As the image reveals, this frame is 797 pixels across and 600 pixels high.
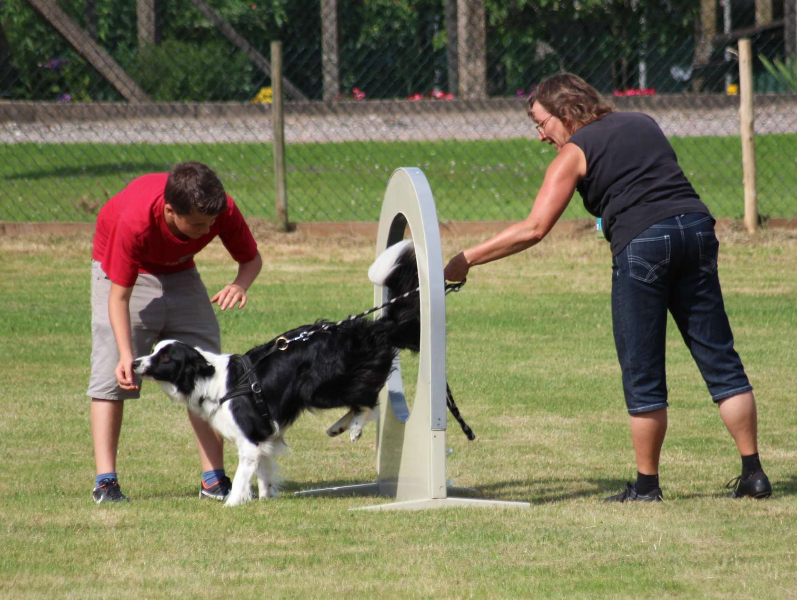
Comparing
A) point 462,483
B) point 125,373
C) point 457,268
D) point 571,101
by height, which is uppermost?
point 571,101

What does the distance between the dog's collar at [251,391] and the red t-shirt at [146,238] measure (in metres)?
0.54

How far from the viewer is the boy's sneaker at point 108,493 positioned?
177 inches

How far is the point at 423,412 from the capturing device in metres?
4.31

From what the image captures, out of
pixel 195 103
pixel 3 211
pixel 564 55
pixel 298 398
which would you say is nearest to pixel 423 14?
pixel 564 55

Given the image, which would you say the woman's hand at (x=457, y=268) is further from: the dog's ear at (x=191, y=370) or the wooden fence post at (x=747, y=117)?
the wooden fence post at (x=747, y=117)

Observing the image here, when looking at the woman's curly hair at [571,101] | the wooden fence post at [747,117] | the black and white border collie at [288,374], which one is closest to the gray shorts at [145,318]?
the black and white border collie at [288,374]

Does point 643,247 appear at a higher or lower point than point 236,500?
higher

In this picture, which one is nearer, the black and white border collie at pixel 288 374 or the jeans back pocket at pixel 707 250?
the jeans back pocket at pixel 707 250

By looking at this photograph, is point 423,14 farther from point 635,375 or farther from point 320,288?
point 635,375

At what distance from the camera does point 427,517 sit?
4.11 metres

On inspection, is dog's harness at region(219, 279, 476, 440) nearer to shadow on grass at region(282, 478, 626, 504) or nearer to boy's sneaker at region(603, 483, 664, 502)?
shadow on grass at region(282, 478, 626, 504)

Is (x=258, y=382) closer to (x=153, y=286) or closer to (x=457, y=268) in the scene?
(x=153, y=286)

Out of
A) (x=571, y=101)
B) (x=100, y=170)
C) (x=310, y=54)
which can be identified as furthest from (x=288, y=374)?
(x=100, y=170)

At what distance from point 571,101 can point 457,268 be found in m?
0.81
